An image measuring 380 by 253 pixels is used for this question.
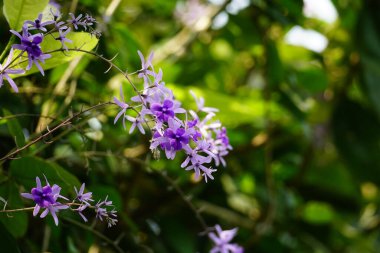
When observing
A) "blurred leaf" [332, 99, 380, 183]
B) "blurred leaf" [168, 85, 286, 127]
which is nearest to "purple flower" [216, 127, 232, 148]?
"blurred leaf" [168, 85, 286, 127]

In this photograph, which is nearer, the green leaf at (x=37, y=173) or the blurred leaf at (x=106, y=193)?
the green leaf at (x=37, y=173)

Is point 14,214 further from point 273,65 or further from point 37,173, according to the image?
point 273,65

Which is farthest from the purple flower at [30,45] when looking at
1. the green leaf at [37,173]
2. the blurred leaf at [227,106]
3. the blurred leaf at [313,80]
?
the blurred leaf at [313,80]

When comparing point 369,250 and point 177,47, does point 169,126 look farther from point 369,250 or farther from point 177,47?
point 369,250

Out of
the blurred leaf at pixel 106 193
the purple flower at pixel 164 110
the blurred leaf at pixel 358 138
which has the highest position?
the purple flower at pixel 164 110

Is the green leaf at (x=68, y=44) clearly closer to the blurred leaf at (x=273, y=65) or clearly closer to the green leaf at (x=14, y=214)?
the green leaf at (x=14, y=214)

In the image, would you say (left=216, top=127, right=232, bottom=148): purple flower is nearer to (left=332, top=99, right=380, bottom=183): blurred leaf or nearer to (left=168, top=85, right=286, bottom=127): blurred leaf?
(left=168, top=85, right=286, bottom=127): blurred leaf
